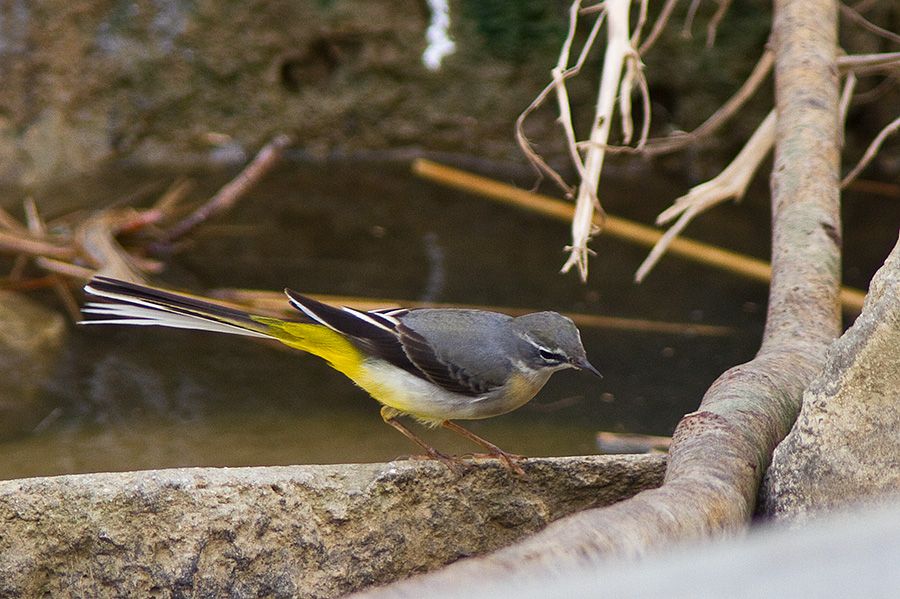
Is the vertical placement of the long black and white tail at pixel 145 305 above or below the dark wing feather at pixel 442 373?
below

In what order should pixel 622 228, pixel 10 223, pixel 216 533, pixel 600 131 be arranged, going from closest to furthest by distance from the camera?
pixel 216 533 < pixel 600 131 < pixel 10 223 < pixel 622 228

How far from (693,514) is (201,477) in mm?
1161

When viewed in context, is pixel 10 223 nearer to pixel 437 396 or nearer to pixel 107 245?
pixel 107 245

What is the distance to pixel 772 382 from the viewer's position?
2.82 m

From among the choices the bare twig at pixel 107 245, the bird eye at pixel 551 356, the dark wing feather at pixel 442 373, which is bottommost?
the bare twig at pixel 107 245

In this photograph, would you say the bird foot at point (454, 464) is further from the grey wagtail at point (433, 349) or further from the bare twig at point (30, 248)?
the bare twig at point (30, 248)

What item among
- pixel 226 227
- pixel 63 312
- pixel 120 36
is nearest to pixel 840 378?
A: pixel 63 312

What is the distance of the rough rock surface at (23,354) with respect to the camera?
4160mm

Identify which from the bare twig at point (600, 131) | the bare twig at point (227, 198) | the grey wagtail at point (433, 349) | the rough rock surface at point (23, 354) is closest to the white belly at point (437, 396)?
the grey wagtail at point (433, 349)

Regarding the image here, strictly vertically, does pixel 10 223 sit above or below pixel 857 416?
below

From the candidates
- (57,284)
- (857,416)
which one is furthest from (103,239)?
(857,416)

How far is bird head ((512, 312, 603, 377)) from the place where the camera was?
310 cm

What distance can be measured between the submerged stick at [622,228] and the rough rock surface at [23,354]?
227cm

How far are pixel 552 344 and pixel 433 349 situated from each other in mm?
348
